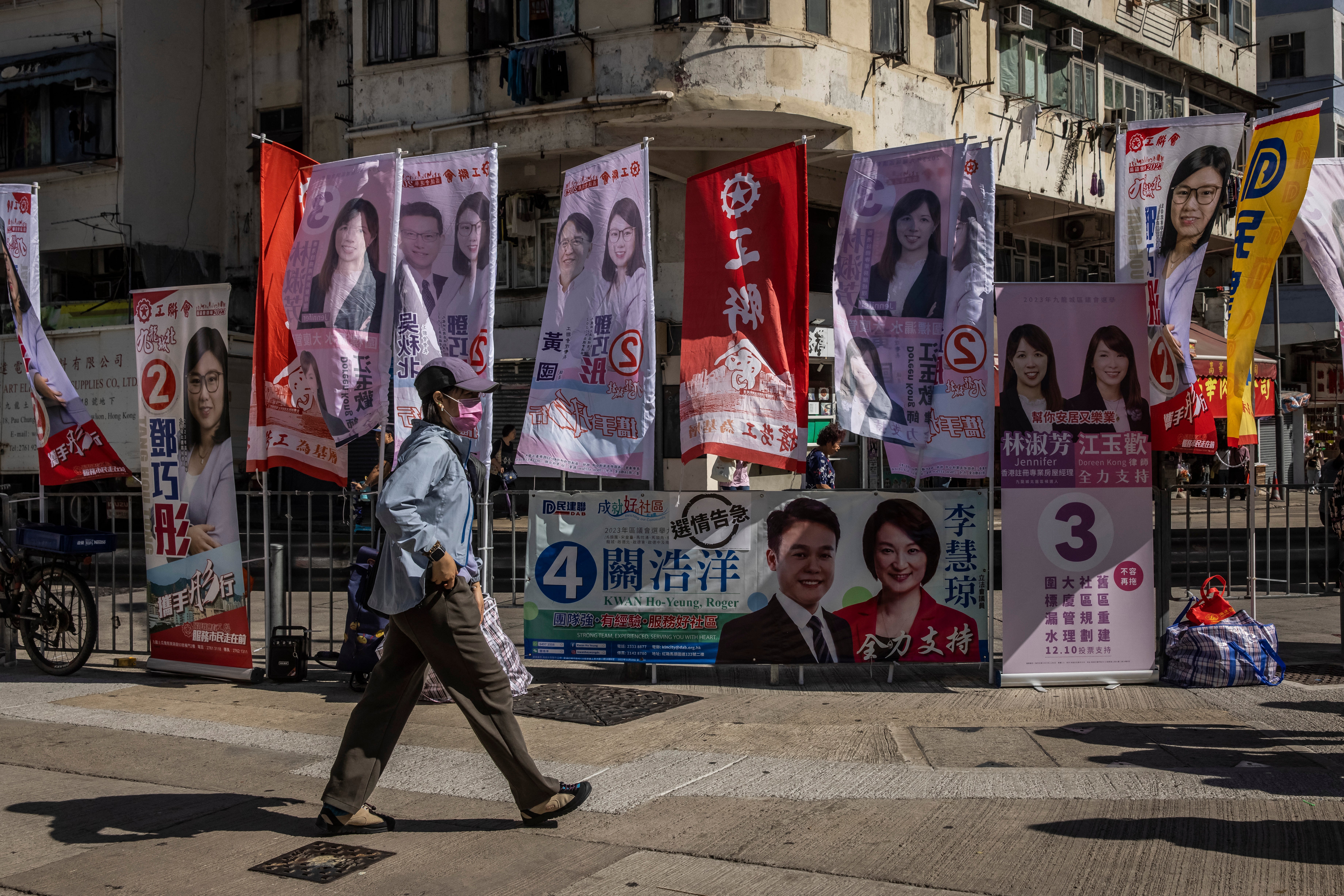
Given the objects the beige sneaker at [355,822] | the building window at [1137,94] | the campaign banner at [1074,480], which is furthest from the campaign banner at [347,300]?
the building window at [1137,94]

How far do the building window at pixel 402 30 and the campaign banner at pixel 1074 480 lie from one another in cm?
1675

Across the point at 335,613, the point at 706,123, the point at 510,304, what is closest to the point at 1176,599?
the point at 335,613

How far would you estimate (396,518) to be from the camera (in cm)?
495

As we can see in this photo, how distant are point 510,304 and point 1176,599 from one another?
50.3 ft

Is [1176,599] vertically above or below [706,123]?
below

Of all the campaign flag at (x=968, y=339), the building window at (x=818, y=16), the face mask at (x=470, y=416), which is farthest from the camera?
the building window at (x=818, y=16)

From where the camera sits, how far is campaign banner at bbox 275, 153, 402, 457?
7.98 metres

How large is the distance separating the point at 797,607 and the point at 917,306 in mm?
2176

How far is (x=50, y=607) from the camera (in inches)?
339

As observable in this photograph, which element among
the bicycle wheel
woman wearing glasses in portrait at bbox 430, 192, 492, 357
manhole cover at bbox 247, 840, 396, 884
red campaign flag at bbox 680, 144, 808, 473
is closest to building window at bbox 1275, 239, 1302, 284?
red campaign flag at bbox 680, 144, 808, 473

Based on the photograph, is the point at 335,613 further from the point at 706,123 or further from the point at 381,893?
the point at 706,123

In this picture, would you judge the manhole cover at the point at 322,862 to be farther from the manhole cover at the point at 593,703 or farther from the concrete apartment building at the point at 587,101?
the concrete apartment building at the point at 587,101

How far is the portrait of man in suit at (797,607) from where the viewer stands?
798 cm

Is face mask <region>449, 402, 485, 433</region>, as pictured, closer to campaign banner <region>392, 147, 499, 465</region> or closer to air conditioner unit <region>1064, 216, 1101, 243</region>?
campaign banner <region>392, 147, 499, 465</region>
